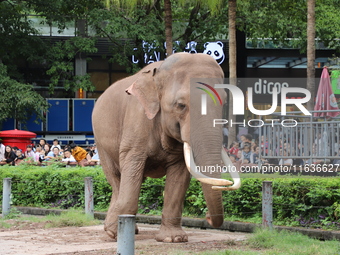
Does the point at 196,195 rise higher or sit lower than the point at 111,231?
higher

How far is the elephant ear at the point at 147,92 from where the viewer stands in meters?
9.36

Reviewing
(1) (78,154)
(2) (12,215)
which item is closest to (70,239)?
(2) (12,215)

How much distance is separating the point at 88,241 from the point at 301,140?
18.0 feet

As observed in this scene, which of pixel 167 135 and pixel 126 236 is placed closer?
pixel 126 236

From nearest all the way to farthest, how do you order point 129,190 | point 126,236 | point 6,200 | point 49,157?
point 126,236 → point 129,190 → point 6,200 → point 49,157

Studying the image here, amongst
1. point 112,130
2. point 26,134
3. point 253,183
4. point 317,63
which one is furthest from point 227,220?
point 317,63

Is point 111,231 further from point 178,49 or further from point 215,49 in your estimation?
point 215,49

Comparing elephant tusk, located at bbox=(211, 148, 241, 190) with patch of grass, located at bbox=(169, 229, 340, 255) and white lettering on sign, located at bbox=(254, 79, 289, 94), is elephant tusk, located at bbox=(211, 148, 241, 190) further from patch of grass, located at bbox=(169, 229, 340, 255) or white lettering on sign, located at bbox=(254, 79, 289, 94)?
white lettering on sign, located at bbox=(254, 79, 289, 94)

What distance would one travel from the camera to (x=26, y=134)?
87.6 ft

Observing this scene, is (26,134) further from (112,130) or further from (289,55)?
(112,130)

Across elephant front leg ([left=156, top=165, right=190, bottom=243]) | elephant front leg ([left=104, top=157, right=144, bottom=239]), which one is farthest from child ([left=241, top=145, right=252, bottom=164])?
elephant front leg ([left=104, top=157, right=144, bottom=239])

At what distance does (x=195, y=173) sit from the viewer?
325 inches

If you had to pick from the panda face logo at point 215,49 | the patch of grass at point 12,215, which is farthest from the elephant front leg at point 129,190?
the panda face logo at point 215,49

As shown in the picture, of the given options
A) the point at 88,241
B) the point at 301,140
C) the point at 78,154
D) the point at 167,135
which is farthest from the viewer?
the point at 78,154
